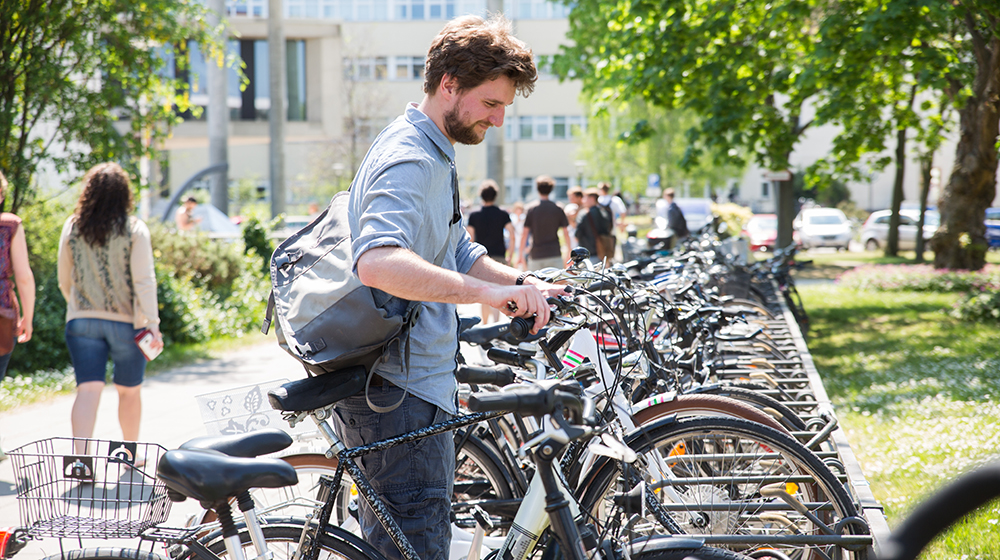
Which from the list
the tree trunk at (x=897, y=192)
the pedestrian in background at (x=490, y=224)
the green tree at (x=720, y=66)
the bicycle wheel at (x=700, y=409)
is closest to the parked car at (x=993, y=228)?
the tree trunk at (x=897, y=192)

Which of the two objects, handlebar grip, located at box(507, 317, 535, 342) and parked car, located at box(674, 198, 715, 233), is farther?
parked car, located at box(674, 198, 715, 233)

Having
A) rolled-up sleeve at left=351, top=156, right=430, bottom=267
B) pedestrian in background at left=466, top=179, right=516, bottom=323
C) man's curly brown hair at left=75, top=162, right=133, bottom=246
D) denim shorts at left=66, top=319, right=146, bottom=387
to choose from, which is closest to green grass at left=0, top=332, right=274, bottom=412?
denim shorts at left=66, top=319, right=146, bottom=387

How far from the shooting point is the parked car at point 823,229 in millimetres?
32500

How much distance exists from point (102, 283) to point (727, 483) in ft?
12.5

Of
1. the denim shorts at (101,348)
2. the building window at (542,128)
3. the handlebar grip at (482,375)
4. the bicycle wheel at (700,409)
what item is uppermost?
the building window at (542,128)

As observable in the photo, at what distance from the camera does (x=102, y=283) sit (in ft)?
16.8

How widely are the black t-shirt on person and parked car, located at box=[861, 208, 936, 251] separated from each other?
78.2 ft

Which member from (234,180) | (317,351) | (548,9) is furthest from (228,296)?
(548,9)

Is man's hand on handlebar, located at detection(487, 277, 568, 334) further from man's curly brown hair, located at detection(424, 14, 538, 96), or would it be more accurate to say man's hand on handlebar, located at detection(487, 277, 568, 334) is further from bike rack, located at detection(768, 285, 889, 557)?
bike rack, located at detection(768, 285, 889, 557)

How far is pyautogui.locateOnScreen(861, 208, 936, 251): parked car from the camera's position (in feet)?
99.4

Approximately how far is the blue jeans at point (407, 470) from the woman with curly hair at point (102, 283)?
3223 mm

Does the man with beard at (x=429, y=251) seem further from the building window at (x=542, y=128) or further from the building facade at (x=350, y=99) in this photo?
the building window at (x=542, y=128)

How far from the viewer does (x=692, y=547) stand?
6.77ft

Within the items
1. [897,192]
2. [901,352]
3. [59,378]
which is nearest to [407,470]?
[59,378]
